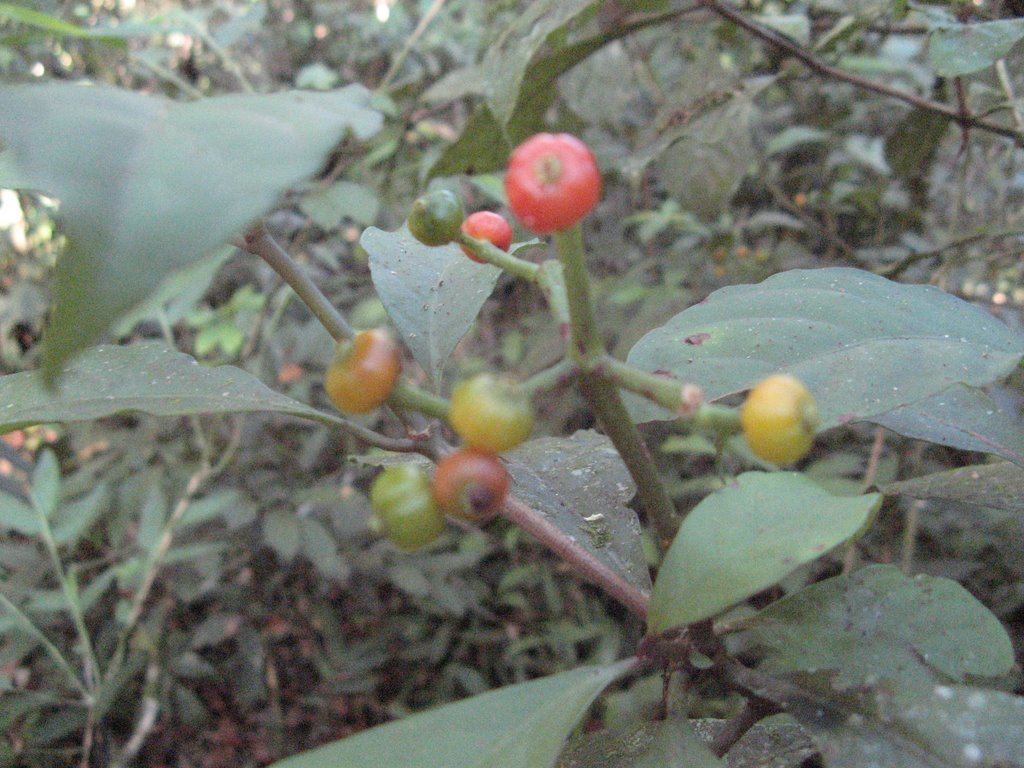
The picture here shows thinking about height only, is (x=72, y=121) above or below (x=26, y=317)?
above

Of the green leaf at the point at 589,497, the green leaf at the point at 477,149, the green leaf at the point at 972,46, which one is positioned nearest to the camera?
the green leaf at the point at 589,497

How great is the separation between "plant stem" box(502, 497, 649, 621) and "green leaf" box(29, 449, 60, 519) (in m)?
1.36

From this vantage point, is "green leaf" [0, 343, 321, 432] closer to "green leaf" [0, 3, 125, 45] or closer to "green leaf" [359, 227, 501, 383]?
"green leaf" [359, 227, 501, 383]

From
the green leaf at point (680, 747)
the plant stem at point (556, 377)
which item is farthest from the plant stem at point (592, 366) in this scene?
the green leaf at point (680, 747)

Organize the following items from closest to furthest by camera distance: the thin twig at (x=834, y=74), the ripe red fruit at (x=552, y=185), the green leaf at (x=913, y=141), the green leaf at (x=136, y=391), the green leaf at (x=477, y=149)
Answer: the ripe red fruit at (x=552, y=185) < the green leaf at (x=136, y=391) < the thin twig at (x=834, y=74) < the green leaf at (x=477, y=149) < the green leaf at (x=913, y=141)

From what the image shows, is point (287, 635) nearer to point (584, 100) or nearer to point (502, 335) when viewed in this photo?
point (502, 335)

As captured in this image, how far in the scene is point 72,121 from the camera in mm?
408

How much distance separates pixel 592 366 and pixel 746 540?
0.70ft

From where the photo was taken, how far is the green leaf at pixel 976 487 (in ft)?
2.89

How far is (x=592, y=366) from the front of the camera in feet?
1.80

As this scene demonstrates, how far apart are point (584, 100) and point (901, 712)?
182 cm

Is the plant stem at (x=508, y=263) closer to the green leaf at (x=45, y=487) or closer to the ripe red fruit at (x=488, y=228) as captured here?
the ripe red fruit at (x=488, y=228)

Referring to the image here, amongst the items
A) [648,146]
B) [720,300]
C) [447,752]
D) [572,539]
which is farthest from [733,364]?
[648,146]

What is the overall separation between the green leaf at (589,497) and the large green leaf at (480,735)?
23 cm
